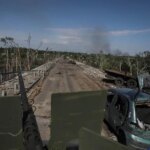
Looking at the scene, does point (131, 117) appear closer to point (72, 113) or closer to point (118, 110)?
point (118, 110)

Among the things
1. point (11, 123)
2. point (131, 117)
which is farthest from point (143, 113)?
point (11, 123)

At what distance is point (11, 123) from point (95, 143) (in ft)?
8.17

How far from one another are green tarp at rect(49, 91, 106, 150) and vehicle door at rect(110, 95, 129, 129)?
3227mm

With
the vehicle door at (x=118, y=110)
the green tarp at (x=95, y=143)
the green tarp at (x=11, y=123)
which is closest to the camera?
the green tarp at (x=95, y=143)

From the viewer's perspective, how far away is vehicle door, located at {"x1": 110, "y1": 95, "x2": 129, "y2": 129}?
8.80m

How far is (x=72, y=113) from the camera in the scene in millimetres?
5145

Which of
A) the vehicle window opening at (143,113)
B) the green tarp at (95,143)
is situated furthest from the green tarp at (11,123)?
the vehicle window opening at (143,113)

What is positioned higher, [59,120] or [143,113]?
[59,120]

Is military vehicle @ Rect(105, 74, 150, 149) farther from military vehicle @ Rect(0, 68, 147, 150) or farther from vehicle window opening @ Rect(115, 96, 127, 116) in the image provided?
military vehicle @ Rect(0, 68, 147, 150)

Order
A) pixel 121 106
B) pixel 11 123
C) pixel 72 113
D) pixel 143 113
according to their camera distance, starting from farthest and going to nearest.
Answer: pixel 121 106 < pixel 143 113 < pixel 72 113 < pixel 11 123

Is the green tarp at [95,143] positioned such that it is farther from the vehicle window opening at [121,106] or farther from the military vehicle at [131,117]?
the vehicle window opening at [121,106]

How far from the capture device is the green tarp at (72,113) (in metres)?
4.96

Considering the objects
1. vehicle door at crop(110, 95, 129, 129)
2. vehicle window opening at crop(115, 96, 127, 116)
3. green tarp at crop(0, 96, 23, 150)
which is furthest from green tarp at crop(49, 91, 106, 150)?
vehicle window opening at crop(115, 96, 127, 116)

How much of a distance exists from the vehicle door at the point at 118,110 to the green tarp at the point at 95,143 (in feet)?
19.8
